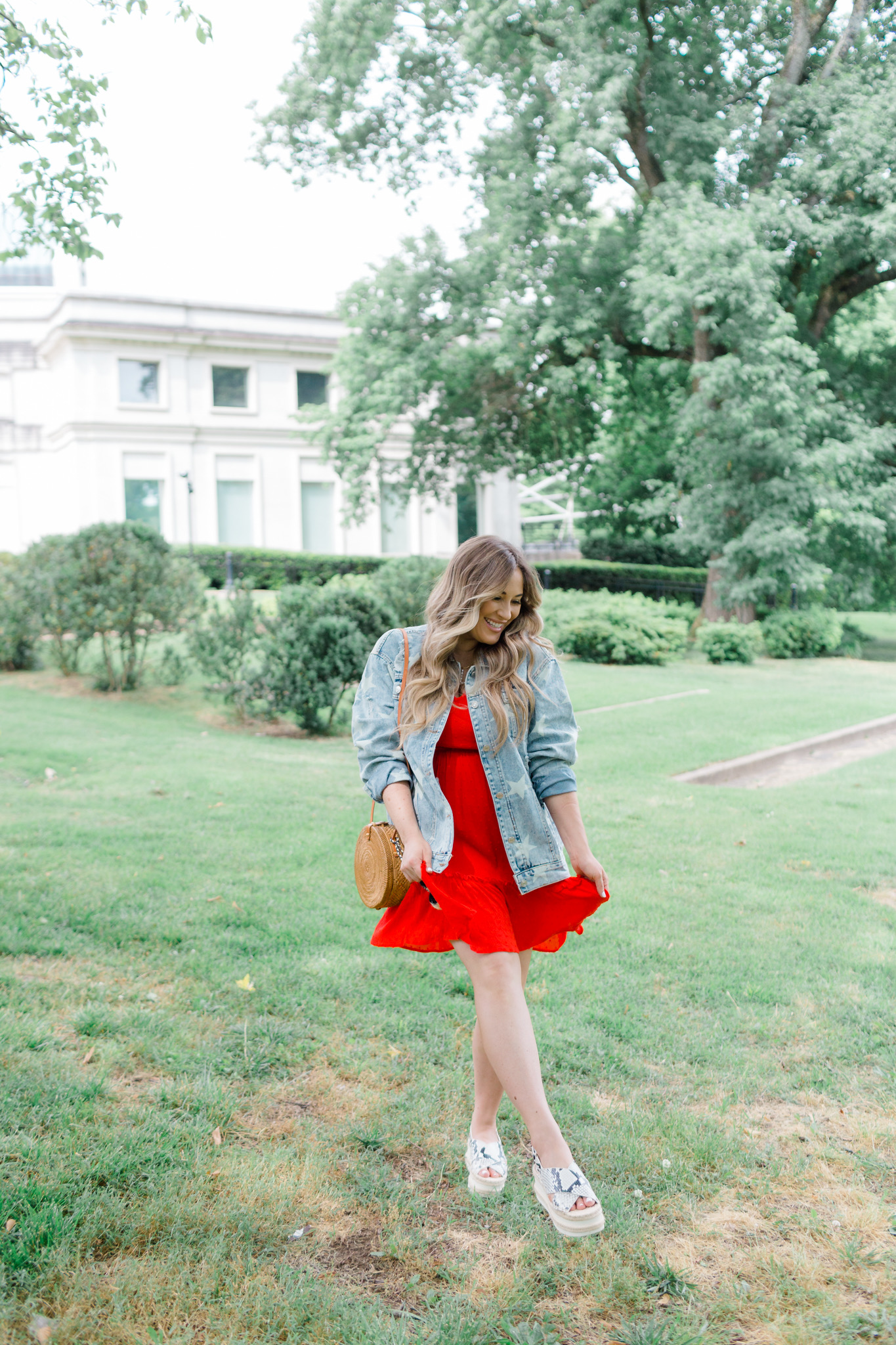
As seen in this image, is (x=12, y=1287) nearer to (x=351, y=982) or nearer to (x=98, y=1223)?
(x=98, y=1223)

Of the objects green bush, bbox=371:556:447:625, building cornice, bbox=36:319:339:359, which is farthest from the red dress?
building cornice, bbox=36:319:339:359

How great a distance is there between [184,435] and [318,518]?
4934 mm

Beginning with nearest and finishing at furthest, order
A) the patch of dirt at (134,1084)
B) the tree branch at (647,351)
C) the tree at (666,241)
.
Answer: the patch of dirt at (134,1084) → the tree at (666,241) → the tree branch at (647,351)

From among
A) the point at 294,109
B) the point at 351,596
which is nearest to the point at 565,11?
the point at 294,109

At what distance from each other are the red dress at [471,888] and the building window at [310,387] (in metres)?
31.6

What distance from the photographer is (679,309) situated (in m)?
16.5

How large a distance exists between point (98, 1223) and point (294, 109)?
69.4ft

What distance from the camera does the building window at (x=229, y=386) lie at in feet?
105

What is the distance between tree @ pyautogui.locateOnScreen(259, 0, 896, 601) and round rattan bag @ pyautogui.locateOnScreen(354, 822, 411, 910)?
15.4m

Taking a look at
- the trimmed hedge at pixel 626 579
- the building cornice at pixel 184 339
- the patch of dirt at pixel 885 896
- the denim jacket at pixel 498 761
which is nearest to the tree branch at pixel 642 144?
the trimmed hedge at pixel 626 579

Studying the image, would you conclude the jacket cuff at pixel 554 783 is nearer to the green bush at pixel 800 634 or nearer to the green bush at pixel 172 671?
the green bush at pixel 172 671

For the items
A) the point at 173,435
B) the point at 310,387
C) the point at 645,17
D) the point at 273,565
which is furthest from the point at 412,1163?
the point at 310,387

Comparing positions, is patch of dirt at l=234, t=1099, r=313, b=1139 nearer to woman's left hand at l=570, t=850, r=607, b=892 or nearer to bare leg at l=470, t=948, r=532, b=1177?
bare leg at l=470, t=948, r=532, b=1177

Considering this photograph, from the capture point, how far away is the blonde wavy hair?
2859mm
